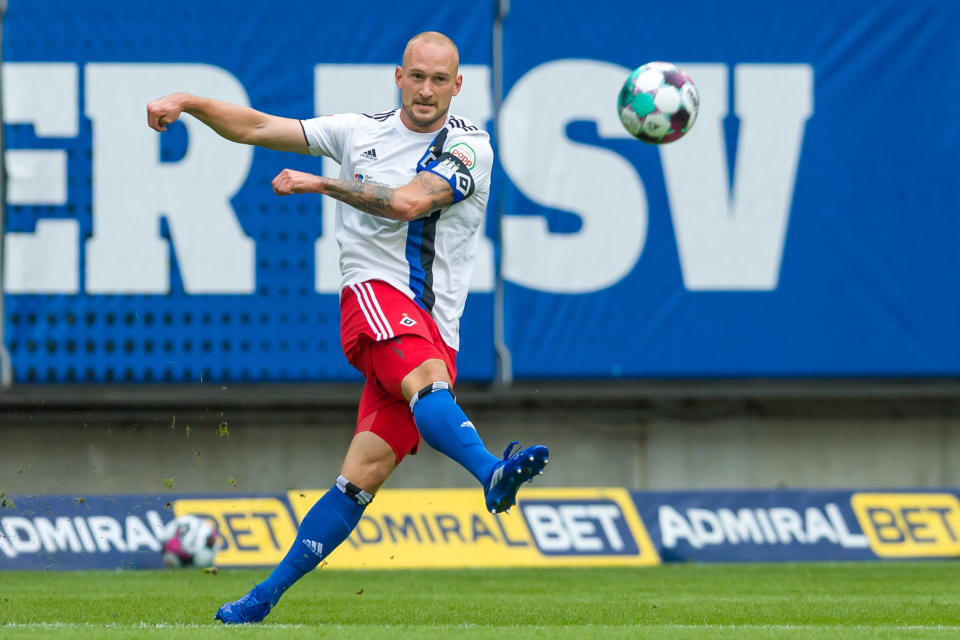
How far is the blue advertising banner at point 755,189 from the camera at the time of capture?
11578 mm

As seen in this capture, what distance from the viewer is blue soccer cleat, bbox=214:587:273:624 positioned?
215 inches

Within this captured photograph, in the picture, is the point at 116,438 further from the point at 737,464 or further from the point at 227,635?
the point at 227,635

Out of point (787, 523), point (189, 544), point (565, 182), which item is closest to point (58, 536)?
point (189, 544)

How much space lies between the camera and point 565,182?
38.1 ft

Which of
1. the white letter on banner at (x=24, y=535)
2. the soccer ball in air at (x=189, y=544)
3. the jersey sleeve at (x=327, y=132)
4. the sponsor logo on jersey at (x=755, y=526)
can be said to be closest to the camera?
the jersey sleeve at (x=327, y=132)

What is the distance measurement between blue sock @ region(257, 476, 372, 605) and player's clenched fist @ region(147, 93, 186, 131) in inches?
59.0

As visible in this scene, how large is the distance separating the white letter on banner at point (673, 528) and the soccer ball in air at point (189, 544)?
334 centimetres

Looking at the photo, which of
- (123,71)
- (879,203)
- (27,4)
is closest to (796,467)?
(879,203)

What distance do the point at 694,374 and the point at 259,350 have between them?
11.2 feet

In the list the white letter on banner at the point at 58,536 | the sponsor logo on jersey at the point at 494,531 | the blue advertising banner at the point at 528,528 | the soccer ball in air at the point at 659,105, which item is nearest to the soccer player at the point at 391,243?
the soccer ball in air at the point at 659,105

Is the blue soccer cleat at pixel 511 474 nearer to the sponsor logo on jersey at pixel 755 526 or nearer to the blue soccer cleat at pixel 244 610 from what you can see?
the blue soccer cleat at pixel 244 610

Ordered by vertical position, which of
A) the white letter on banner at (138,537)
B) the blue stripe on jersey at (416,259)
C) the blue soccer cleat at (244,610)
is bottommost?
the white letter on banner at (138,537)

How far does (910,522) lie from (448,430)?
22.9ft

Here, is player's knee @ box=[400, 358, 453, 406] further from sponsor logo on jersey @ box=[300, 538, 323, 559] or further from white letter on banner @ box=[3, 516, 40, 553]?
white letter on banner @ box=[3, 516, 40, 553]
